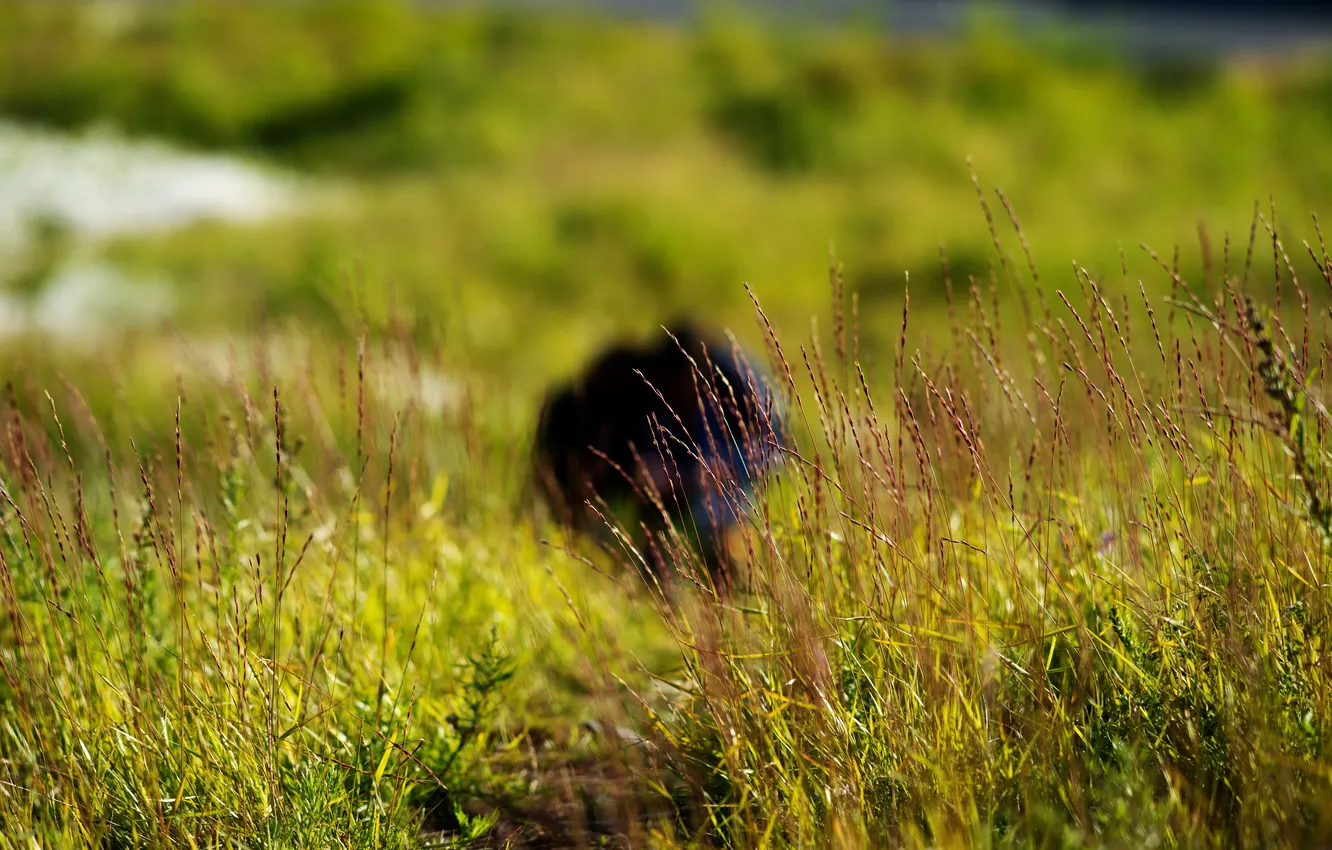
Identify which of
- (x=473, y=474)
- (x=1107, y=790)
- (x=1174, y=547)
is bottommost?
(x=473, y=474)

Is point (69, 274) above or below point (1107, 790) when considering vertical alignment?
below

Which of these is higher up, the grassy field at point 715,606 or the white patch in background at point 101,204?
the grassy field at point 715,606

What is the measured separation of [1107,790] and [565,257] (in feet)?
26.5

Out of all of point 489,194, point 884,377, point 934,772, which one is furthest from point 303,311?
point 934,772

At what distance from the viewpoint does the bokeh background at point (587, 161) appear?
28.0 ft

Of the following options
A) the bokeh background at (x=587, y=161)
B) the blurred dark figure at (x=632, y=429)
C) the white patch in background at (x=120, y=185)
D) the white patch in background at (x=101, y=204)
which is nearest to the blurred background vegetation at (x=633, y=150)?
the bokeh background at (x=587, y=161)

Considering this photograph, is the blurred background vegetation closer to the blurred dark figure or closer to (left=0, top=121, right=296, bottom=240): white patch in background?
(left=0, top=121, right=296, bottom=240): white patch in background

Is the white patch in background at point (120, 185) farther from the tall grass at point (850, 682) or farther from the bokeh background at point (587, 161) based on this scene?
the tall grass at point (850, 682)

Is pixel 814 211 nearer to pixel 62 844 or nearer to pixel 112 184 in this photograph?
pixel 112 184

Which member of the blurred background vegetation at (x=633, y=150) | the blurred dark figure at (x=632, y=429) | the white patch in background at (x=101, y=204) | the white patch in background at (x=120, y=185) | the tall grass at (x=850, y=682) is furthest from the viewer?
the white patch in background at (x=120, y=185)

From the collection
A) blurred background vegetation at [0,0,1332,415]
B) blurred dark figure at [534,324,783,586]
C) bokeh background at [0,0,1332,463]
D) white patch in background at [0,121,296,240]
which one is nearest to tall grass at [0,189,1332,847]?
blurred dark figure at [534,324,783,586]

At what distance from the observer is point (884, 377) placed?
671 cm

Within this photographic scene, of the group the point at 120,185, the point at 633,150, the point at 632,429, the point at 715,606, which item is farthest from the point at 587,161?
the point at 715,606

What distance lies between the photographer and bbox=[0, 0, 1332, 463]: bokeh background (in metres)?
8.53
